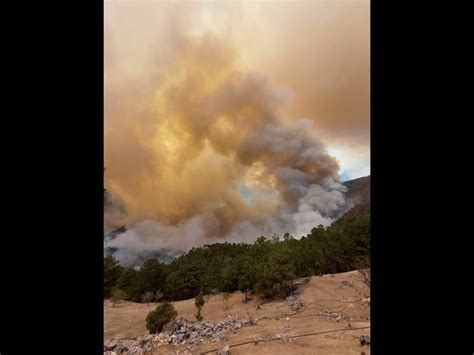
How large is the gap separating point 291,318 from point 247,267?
4.28m

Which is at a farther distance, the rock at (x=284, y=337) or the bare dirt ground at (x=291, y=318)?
the rock at (x=284, y=337)

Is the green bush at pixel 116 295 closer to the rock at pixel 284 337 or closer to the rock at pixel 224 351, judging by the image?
the rock at pixel 224 351

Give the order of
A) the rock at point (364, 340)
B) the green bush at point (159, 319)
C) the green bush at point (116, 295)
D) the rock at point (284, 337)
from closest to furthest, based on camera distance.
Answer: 1. the rock at point (364, 340)
2. the rock at point (284, 337)
3. the green bush at point (159, 319)
4. the green bush at point (116, 295)

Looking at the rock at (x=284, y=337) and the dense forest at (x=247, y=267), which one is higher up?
the dense forest at (x=247, y=267)

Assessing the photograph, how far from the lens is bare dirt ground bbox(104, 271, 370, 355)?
19.0 feet

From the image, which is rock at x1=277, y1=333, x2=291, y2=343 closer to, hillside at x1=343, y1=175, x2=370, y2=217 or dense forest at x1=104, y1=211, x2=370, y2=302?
dense forest at x1=104, y1=211, x2=370, y2=302

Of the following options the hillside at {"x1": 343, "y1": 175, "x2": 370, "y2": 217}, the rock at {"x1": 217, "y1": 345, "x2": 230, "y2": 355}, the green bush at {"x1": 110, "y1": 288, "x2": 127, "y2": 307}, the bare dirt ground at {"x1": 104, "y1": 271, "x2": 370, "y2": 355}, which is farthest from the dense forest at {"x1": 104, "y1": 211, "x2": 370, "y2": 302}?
the hillside at {"x1": 343, "y1": 175, "x2": 370, "y2": 217}

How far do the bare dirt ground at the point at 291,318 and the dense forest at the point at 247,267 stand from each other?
0.73m

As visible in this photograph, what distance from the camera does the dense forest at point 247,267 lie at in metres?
12.1

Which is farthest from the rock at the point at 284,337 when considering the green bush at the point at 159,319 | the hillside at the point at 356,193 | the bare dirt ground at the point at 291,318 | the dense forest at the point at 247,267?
the hillside at the point at 356,193

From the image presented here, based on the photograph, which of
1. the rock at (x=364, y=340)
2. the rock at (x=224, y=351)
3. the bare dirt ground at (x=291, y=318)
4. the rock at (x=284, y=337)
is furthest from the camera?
the rock at (x=284, y=337)
